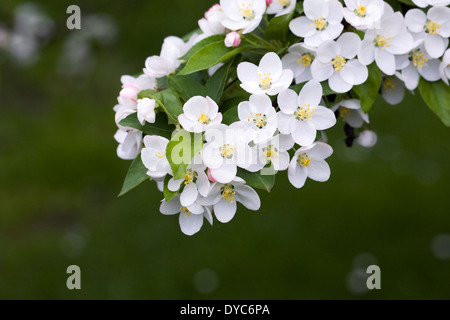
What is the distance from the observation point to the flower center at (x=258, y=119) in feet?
3.87

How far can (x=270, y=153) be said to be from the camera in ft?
3.96

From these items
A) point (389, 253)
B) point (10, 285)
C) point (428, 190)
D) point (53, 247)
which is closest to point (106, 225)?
point (53, 247)

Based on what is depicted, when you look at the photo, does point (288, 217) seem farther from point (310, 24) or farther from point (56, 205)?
point (310, 24)

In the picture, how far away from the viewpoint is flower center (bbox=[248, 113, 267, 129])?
1179mm

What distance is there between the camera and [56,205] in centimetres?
404

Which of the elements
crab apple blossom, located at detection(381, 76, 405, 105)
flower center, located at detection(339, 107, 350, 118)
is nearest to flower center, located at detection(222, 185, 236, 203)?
flower center, located at detection(339, 107, 350, 118)

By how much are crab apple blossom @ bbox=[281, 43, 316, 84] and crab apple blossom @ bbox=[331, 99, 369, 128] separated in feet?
0.37

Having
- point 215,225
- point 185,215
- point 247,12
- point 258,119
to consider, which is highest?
point 215,225

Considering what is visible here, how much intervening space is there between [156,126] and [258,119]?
0.24 m

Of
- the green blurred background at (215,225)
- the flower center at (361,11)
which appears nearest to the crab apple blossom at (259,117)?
the flower center at (361,11)

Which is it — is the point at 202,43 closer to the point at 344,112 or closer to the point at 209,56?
the point at 209,56

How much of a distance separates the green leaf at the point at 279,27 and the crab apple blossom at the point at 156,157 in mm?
384

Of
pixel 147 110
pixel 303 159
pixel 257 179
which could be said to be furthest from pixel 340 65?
pixel 147 110

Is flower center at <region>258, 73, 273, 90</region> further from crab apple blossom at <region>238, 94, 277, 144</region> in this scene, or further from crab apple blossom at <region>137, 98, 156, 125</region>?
crab apple blossom at <region>137, 98, 156, 125</region>
